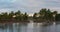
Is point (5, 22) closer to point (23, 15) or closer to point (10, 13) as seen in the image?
point (10, 13)

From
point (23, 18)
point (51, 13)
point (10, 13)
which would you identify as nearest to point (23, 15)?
point (23, 18)

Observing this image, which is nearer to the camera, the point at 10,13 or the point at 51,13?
the point at 10,13

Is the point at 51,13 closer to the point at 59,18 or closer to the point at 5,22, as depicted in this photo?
the point at 59,18

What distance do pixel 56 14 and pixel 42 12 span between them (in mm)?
6913

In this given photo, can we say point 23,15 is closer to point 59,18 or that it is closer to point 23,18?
point 23,18

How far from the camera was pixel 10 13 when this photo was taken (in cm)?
9044

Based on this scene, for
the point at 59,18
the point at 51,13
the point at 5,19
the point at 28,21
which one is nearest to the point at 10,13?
the point at 5,19

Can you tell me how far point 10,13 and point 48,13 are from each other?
19567 mm

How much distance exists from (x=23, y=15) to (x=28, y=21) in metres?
7.01

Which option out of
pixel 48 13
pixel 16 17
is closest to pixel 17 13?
pixel 16 17

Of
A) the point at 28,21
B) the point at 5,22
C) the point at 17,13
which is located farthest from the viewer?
the point at 28,21

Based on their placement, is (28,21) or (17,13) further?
(28,21)

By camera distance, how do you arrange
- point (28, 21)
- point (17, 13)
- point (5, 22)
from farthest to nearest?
point (28, 21), point (17, 13), point (5, 22)

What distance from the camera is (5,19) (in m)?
91.2
